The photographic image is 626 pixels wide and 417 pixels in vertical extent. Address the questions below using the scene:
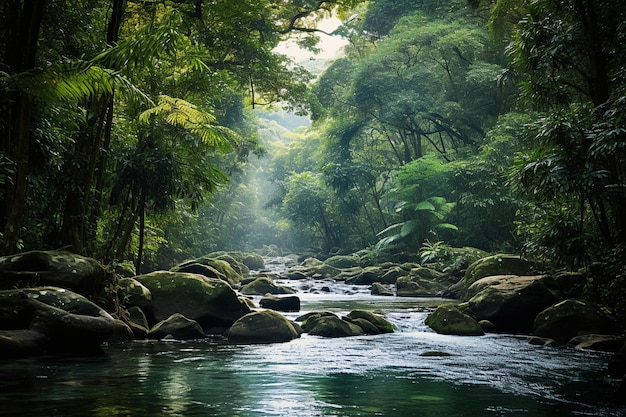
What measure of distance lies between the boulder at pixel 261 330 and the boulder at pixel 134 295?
1.79 m

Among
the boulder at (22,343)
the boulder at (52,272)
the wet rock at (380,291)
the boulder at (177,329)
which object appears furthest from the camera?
the wet rock at (380,291)

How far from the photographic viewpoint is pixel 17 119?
741 centimetres

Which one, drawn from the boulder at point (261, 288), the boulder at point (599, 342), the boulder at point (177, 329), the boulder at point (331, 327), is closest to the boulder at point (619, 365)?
the boulder at point (599, 342)

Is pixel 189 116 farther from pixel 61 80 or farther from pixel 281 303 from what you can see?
pixel 281 303

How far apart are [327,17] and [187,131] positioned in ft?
39.1

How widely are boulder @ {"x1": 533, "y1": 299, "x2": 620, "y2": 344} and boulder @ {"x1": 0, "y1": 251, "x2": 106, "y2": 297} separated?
25.1 feet

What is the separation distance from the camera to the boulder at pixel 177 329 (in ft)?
31.9

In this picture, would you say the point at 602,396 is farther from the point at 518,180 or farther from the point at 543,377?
the point at 518,180

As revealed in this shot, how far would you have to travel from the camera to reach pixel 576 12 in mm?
10453

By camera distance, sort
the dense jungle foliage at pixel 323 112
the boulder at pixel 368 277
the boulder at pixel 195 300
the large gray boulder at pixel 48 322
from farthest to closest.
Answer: the boulder at pixel 368 277, the boulder at pixel 195 300, the dense jungle foliage at pixel 323 112, the large gray boulder at pixel 48 322

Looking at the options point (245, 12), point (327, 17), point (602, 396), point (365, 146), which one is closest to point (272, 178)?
point (365, 146)

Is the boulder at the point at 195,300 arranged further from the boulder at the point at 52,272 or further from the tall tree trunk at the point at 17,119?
the tall tree trunk at the point at 17,119

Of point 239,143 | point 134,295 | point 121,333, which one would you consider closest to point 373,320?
point 134,295

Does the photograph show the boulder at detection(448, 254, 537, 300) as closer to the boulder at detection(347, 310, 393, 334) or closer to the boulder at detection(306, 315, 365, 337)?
the boulder at detection(347, 310, 393, 334)
